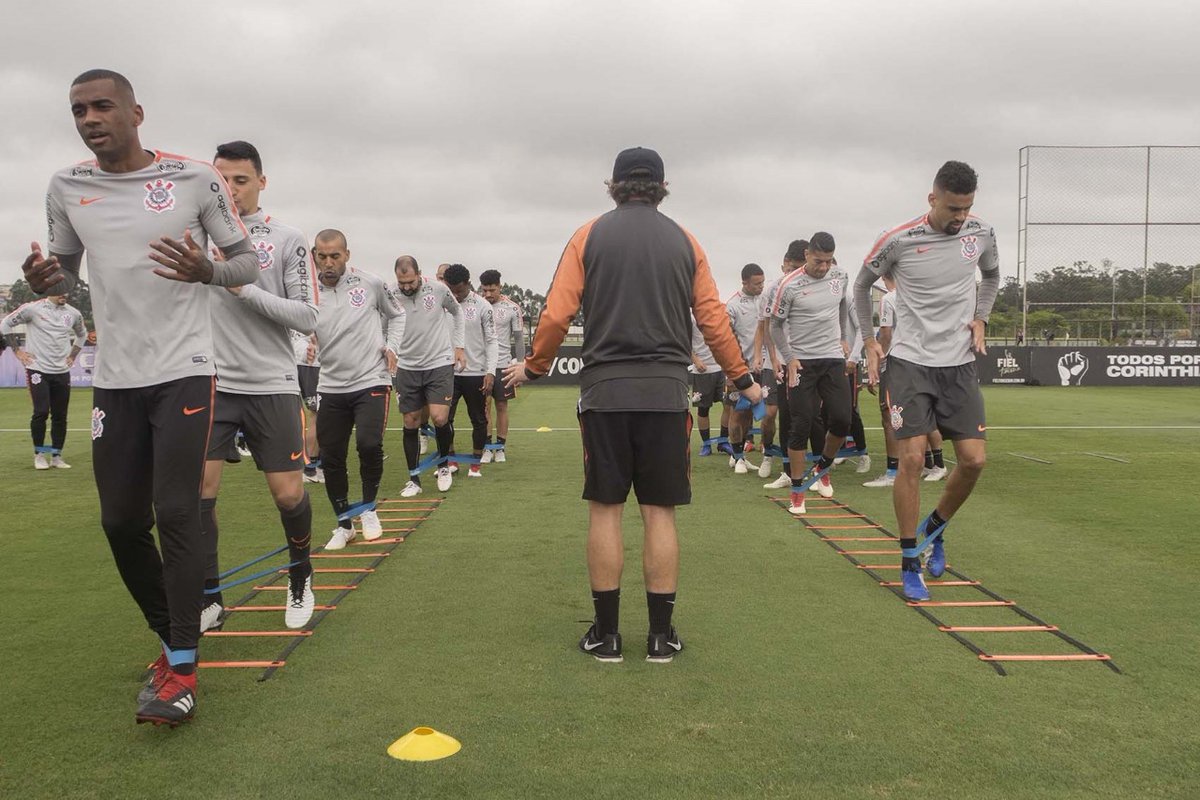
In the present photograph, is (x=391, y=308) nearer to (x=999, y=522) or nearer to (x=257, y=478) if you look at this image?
(x=257, y=478)

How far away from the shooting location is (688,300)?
13.1ft

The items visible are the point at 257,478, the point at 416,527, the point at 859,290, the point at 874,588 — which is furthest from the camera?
the point at 257,478

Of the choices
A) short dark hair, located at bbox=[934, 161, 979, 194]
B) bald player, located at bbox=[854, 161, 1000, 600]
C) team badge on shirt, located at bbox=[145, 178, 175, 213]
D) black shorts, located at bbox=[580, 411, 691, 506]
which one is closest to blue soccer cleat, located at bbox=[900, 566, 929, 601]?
bald player, located at bbox=[854, 161, 1000, 600]

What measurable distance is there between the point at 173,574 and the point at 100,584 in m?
2.31

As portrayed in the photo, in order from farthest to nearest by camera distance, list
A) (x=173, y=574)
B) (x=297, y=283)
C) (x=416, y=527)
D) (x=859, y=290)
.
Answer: (x=416, y=527) < (x=859, y=290) < (x=297, y=283) < (x=173, y=574)

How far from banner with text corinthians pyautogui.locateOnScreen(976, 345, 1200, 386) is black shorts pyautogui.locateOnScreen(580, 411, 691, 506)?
79.4ft

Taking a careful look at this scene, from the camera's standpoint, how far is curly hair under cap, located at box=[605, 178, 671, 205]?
3973 millimetres

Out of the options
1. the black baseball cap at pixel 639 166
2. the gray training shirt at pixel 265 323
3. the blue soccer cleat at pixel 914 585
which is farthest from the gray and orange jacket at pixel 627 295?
the blue soccer cleat at pixel 914 585

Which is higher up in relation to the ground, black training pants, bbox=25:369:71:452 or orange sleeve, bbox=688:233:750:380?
orange sleeve, bbox=688:233:750:380

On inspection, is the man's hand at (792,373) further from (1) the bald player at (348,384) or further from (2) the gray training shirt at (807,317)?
(1) the bald player at (348,384)

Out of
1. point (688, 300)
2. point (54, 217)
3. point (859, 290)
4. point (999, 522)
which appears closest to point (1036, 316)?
point (999, 522)

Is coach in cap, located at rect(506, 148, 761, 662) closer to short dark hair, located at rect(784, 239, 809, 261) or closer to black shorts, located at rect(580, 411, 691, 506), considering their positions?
black shorts, located at rect(580, 411, 691, 506)

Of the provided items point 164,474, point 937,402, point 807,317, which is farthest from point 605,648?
point 807,317

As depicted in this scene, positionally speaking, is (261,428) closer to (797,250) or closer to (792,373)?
(792,373)
